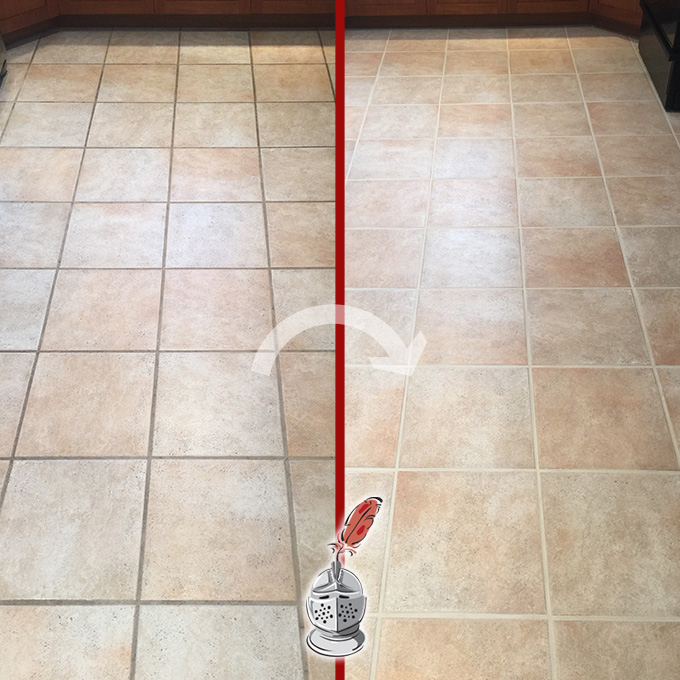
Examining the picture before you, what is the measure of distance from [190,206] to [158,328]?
80 millimetres

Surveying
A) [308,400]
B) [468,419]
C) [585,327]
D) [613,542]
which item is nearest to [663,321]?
[585,327]

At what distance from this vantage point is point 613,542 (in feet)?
4.94

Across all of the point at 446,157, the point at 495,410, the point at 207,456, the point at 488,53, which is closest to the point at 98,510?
the point at 207,456

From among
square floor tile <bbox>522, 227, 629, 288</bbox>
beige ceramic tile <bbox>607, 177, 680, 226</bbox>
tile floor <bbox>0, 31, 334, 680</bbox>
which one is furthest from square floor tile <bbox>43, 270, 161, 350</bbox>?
beige ceramic tile <bbox>607, 177, 680, 226</bbox>

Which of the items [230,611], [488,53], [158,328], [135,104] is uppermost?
[135,104]

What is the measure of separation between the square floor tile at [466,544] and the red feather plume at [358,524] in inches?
35.8

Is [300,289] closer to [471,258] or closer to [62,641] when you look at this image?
[62,641]

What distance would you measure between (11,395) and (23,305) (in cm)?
6

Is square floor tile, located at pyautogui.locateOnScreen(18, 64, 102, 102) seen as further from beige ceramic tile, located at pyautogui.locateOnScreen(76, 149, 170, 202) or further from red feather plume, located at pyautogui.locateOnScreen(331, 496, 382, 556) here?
red feather plume, located at pyautogui.locateOnScreen(331, 496, 382, 556)

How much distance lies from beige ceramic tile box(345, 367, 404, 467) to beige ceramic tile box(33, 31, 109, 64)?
1.19m

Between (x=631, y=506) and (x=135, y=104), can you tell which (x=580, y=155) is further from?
(x=135, y=104)

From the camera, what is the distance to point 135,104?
1.85 ft

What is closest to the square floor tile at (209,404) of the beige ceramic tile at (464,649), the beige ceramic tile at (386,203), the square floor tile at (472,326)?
the beige ceramic tile at (464,649)

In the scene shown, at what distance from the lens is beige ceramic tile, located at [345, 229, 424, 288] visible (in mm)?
2203
